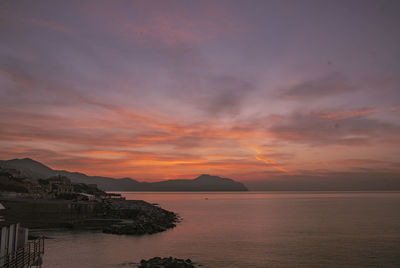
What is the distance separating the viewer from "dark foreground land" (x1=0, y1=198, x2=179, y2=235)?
52.8 meters

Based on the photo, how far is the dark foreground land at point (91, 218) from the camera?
52.8 m

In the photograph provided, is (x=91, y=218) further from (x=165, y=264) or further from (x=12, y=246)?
(x=12, y=246)

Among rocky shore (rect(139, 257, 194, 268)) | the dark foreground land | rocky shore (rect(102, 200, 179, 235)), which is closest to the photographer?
rocky shore (rect(139, 257, 194, 268))

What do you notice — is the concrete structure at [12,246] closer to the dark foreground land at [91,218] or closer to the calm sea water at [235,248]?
the calm sea water at [235,248]

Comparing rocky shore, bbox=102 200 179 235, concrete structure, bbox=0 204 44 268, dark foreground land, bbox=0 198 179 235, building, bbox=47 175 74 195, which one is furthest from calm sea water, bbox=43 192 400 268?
building, bbox=47 175 74 195

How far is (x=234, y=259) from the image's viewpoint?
35969 millimetres

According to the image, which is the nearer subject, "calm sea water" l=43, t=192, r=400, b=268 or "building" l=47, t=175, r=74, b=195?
"calm sea water" l=43, t=192, r=400, b=268

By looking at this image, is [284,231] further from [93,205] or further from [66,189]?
[66,189]

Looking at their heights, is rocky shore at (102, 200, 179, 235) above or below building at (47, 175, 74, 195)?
below

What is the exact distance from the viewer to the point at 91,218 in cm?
6875

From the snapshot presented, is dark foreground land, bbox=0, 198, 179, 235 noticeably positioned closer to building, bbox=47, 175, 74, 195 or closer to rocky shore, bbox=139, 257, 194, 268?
rocky shore, bbox=139, 257, 194, 268

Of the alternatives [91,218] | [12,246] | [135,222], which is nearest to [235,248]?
[135,222]

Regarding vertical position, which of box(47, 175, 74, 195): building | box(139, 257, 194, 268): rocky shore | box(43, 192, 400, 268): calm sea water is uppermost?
box(47, 175, 74, 195): building

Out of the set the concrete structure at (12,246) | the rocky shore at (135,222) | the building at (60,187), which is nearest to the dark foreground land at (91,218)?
the rocky shore at (135,222)
